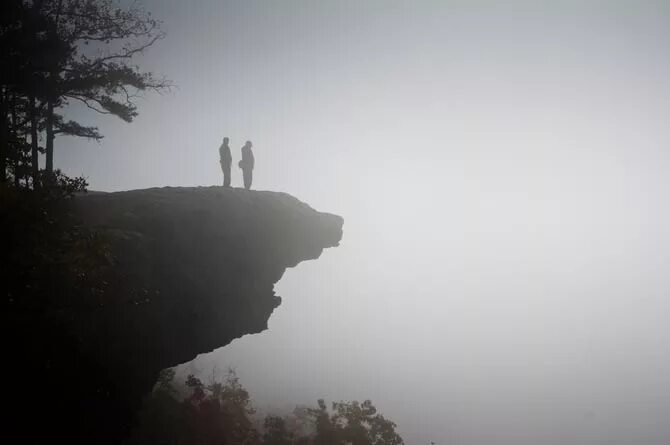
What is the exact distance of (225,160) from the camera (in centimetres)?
2189

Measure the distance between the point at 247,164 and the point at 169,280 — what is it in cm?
1086

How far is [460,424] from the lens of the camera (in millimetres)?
140625

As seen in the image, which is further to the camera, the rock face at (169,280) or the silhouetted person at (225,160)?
the silhouetted person at (225,160)

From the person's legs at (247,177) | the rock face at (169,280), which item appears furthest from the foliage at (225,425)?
the person's legs at (247,177)

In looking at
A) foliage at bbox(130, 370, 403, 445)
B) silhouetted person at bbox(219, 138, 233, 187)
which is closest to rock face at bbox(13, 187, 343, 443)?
silhouetted person at bbox(219, 138, 233, 187)

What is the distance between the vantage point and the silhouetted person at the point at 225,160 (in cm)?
2155

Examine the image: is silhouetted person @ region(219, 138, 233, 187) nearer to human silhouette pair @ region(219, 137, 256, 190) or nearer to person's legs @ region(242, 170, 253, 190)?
human silhouette pair @ region(219, 137, 256, 190)

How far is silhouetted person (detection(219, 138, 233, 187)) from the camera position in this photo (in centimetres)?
2155

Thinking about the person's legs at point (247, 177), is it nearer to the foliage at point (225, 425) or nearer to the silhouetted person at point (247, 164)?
the silhouetted person at point (247, 164)

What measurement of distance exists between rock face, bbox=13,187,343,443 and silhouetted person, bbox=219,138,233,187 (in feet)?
6.37

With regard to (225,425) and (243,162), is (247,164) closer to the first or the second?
Result: (243,162)

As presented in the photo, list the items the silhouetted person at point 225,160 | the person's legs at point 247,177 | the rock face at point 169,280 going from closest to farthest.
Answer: the rock face at point 169,280 < the silhouetted person at point 225,160 < the person's legs at point 247,177

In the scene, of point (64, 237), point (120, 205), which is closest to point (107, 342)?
point (64, 237)

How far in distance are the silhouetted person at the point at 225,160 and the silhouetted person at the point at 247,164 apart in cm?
103
